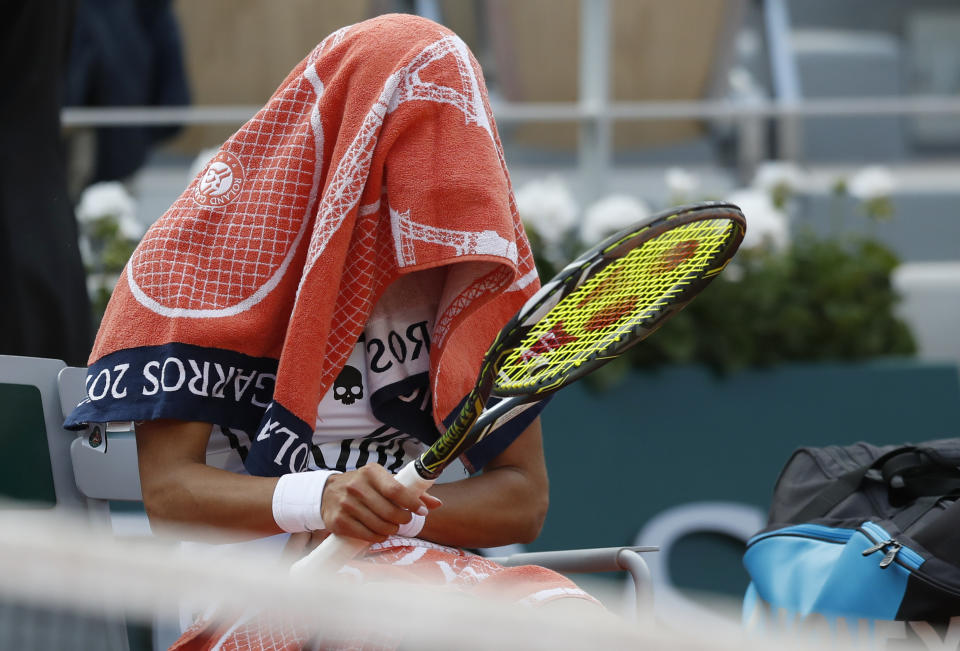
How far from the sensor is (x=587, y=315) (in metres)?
1.42

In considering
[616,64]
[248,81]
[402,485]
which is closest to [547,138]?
[616,64]

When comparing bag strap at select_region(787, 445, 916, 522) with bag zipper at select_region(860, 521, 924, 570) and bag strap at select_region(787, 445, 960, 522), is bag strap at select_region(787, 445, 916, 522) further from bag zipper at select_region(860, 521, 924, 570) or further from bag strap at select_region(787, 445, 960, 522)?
bag zipper at select_region(860, 521, 924, 570)

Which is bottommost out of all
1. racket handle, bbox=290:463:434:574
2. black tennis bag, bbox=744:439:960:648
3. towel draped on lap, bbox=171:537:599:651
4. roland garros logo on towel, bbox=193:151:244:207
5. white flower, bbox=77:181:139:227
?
black tennis bag, bbox=744:439:960:648

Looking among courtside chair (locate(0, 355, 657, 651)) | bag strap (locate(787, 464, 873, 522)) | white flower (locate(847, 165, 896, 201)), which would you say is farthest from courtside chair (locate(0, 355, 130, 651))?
white flower (locate(847, 165, 896, 201))

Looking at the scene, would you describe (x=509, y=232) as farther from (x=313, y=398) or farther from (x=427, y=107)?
(x=313, y=398)

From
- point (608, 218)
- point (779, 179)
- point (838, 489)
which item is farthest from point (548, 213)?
point (838, 489)

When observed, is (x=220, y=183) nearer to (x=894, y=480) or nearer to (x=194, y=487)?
(x=194, y=487)

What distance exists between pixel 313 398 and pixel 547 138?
12.4 feet

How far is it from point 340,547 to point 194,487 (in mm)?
211

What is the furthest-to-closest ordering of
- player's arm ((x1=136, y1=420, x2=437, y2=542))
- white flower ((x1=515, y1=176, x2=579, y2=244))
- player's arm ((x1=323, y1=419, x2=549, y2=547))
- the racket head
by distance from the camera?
white flower ((x1=515, y1=176, x2=579, y2=244)), player's arm ((x1=323, y1=419, x2=549, y2=547)), player's arm ((x1=136, y1=420, x2=437, y2=542)), the racket head

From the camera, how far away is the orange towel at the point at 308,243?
1.39m

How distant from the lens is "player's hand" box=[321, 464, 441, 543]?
50.1 inches

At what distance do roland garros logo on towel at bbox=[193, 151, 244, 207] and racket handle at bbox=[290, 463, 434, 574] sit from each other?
43 cm

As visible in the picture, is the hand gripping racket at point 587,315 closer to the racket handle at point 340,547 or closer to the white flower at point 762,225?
the racket handle at point 340,547
